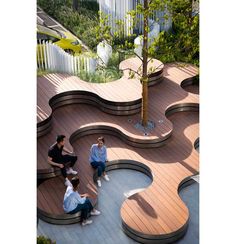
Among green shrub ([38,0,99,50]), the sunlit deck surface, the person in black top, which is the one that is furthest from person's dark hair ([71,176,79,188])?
green shrub ([38,0,99,50])

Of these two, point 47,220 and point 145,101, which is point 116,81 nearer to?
point 145,101

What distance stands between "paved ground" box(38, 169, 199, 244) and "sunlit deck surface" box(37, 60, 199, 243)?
0.19 metres

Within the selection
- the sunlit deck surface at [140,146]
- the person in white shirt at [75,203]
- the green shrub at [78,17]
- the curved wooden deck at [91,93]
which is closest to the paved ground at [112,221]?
the sunlit deck surface at [140,146]

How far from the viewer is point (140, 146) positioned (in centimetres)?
1128

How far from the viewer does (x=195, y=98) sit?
13422 mm

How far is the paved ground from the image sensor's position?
8562 mm

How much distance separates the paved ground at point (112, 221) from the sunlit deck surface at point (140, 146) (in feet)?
0.64

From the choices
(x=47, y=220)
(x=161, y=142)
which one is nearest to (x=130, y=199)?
(x=47, y=220)

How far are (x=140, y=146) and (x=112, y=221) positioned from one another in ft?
9.06

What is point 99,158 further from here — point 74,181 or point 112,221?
point 74,181

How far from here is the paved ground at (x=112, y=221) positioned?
28.1 ft

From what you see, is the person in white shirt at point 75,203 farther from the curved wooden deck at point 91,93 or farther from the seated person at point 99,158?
the curved wooden deck at point 91,93
